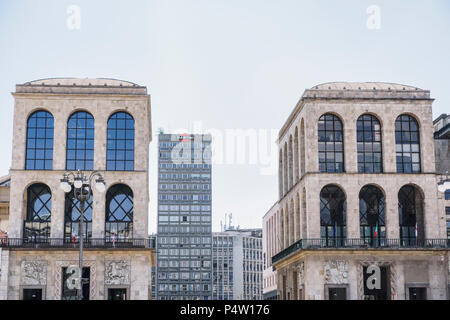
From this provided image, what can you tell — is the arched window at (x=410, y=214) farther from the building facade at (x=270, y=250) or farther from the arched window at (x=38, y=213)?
the building facade at (x=270, y=250)

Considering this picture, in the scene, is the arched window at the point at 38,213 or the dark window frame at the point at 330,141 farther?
the dark window frame at the point at 330,141

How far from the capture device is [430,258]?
186 feet

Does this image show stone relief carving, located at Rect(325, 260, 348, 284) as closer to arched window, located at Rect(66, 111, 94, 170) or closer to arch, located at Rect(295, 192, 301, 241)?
arch, located at Rect(295, 192, 301, 241)

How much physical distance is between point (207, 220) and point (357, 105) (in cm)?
9574

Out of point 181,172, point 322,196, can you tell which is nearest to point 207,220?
point 181,172

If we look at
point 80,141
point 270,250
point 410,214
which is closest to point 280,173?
point 410,214

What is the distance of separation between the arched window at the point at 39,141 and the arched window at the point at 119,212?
5.74m

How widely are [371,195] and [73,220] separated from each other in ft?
83.2

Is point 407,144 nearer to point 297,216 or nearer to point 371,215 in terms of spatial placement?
point 371,215

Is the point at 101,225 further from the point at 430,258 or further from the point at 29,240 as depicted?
the point at 430,258

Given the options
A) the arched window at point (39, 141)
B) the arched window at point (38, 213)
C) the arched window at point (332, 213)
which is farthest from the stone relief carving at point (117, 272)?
the arched window at point (332, 213)

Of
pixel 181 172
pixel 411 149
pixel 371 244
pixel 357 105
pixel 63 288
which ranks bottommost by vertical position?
pixel 63 288

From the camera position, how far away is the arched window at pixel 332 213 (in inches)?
2319

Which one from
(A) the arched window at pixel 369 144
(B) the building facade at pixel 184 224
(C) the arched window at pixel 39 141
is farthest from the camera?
(B) the building facade at pixel 184 224
